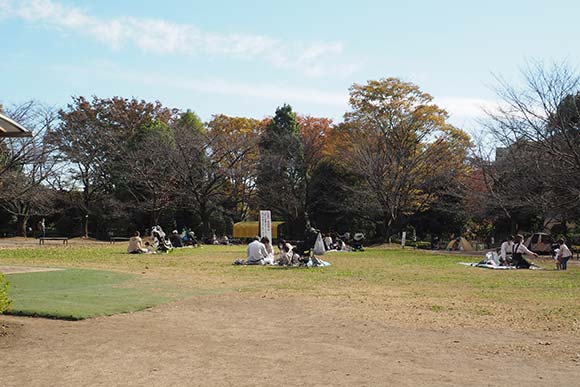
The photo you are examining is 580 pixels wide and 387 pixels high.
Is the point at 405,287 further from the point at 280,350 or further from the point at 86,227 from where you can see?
the point at 86,227

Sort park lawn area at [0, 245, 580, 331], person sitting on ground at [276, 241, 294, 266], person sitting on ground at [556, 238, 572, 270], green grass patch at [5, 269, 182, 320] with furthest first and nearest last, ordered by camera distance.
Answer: person sitting on ground at [556, 238, 572, 270], person sitting on ground at [276, 241, 294, 266], park lawn area at [0, 245, 580, 331], green grass patch at [5, 269, 182, 320]

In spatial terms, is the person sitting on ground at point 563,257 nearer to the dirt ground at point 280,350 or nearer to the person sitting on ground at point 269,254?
the person sitting on ground at point 269,254

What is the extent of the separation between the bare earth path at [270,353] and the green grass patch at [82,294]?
588 mm

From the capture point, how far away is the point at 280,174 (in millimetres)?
44281

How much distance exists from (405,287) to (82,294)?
715 centimetres

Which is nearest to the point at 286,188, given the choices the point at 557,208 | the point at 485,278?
the point at 557,208

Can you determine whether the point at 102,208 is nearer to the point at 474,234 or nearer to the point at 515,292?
the point at 474,234

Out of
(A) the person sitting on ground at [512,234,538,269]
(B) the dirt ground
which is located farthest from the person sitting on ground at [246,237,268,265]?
(B) the dirt ground

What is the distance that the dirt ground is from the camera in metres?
5.72

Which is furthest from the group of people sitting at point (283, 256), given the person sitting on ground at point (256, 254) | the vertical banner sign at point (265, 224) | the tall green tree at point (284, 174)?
the tall green tree at point (284, 174)

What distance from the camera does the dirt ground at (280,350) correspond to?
572 cm

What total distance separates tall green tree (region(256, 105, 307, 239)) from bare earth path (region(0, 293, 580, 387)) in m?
34.4

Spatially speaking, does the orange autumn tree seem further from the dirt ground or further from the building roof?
the building roof

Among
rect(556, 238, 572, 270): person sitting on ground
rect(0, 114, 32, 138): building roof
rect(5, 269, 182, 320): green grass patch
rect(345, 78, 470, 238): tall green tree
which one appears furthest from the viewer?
rect(345, 78, 470, 238): tall green tree
